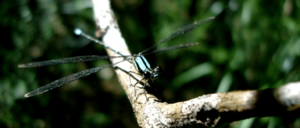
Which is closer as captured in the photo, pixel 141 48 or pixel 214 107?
pixel 214 107

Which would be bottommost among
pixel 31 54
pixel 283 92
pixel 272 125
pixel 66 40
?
pixel 283 92

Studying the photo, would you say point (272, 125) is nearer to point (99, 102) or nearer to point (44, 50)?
point (99, 102)

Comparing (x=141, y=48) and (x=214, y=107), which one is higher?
(x=141, y=48)

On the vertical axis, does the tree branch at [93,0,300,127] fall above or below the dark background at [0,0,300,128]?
below

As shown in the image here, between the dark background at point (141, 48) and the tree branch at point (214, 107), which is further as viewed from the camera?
the dark background at point (141, 48)

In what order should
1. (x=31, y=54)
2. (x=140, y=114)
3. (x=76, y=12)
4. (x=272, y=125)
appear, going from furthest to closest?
(x=76, y=12), (x=31, y=54), (x=272, y=125), (x=140, y=114)

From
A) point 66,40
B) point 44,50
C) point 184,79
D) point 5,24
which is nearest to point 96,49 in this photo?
point 66,40

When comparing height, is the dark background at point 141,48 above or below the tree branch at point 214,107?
above

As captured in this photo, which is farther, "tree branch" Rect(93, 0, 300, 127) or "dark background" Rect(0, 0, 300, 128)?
"dark background" Rect(0, 0, 300, 128)
